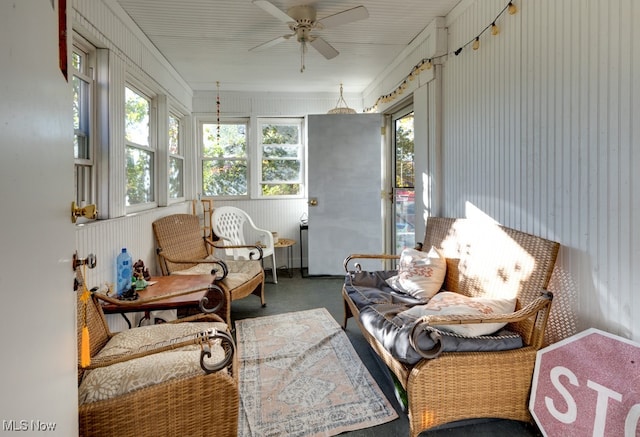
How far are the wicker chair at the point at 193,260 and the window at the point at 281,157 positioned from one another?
1437mm

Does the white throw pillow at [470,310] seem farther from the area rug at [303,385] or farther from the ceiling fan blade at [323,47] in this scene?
the ceiling fan blade at [323,47]

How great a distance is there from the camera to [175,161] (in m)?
4.23

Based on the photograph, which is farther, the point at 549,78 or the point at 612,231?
the point at 549,78

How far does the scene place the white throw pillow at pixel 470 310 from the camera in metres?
1.62

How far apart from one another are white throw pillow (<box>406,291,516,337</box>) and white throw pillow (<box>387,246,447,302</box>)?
427 millimetres

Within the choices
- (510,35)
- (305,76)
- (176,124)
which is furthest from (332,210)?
(510,35)

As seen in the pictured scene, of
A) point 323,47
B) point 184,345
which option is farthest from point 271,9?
point 184,345

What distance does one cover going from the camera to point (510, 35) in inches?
81.0

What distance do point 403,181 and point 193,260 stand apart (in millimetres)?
2462

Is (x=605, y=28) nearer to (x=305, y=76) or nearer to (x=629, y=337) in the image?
(x=629, y=337)

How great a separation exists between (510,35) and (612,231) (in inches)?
49.9

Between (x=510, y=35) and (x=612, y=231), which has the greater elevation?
(x=510, y=35)

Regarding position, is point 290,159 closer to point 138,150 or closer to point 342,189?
point 342,189
